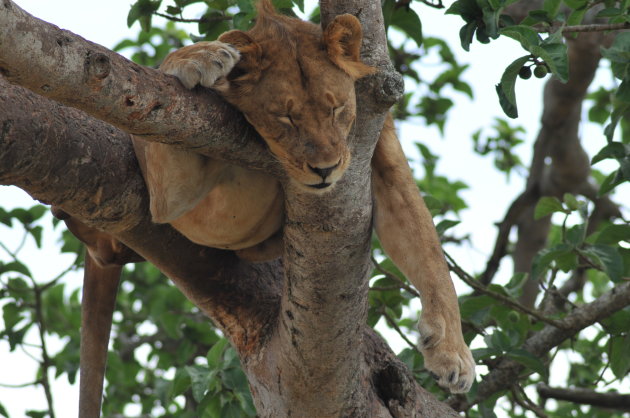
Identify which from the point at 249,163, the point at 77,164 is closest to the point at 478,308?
the point at 249,163

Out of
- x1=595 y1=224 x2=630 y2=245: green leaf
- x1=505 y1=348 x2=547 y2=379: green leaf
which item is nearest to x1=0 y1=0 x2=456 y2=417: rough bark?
x1=505 y1=348 x2=547 y2=379: green leaf

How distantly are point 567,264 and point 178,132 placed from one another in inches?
71.6

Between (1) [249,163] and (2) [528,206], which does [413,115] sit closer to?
(2) [528,206]

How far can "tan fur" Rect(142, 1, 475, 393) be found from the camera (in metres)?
2.41

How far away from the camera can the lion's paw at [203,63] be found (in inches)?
89.1

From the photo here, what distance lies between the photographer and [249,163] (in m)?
2.47

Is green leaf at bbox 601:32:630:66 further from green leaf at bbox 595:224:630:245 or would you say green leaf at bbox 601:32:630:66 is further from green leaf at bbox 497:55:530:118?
green leaf at bbox 595:224:630:245

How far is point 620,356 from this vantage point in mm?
3555

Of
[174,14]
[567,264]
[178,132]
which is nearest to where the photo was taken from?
[178,132]

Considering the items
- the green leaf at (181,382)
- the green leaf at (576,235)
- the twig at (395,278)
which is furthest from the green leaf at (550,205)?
the green leaf at (181,382)

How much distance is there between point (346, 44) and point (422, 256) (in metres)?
0.94

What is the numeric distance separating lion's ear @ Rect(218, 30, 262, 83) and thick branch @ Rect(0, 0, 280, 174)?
0.40 ft

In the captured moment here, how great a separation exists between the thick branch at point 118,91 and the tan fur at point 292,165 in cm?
6

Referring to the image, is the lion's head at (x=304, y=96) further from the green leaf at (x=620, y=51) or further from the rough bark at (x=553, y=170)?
the rough bark at (x=553, y=170)
